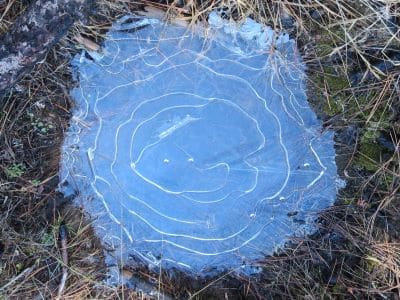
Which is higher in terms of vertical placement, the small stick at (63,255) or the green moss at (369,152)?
Result: the green moss at (369,152)

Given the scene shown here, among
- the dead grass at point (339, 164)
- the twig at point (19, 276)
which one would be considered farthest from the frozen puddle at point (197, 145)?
the twig at point (19, 276)

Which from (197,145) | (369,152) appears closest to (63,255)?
(197,145)

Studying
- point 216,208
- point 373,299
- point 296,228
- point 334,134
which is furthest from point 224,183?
point 373,299

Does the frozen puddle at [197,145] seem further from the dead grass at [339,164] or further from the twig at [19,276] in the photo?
the twig at [19,276]

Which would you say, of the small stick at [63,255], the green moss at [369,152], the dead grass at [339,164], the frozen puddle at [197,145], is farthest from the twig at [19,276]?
the green moss at [369,152]

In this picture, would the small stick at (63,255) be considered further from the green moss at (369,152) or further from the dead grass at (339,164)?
the green moss at (369,152)
